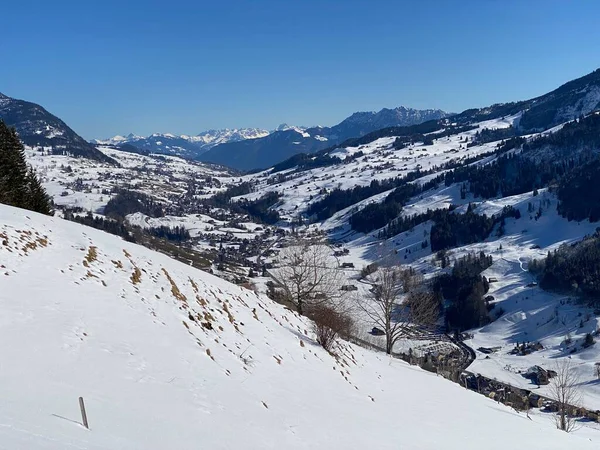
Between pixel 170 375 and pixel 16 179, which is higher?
pixel 16 179

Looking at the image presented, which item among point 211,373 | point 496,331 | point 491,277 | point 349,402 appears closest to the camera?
point 211,373

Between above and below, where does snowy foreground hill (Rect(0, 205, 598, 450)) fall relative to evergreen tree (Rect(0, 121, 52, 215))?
below

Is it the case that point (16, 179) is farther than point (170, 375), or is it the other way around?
point (16, 179)

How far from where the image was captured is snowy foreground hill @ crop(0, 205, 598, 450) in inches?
319

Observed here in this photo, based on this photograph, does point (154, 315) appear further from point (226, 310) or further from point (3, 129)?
point (3, 129)

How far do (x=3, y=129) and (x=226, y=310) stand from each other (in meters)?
42.0

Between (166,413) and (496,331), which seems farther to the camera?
(496,331)

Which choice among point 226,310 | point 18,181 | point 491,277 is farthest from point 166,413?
point 491,277

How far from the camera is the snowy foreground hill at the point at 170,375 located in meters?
8.10

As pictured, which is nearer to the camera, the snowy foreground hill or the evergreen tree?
the snowy foreground hill

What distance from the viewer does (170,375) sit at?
10.9m

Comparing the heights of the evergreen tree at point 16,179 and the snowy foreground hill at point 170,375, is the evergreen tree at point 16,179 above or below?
above

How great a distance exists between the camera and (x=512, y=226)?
187500 mm

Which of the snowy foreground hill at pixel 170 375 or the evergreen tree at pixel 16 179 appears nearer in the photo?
the snowy foreground hill at pixel 170 375
